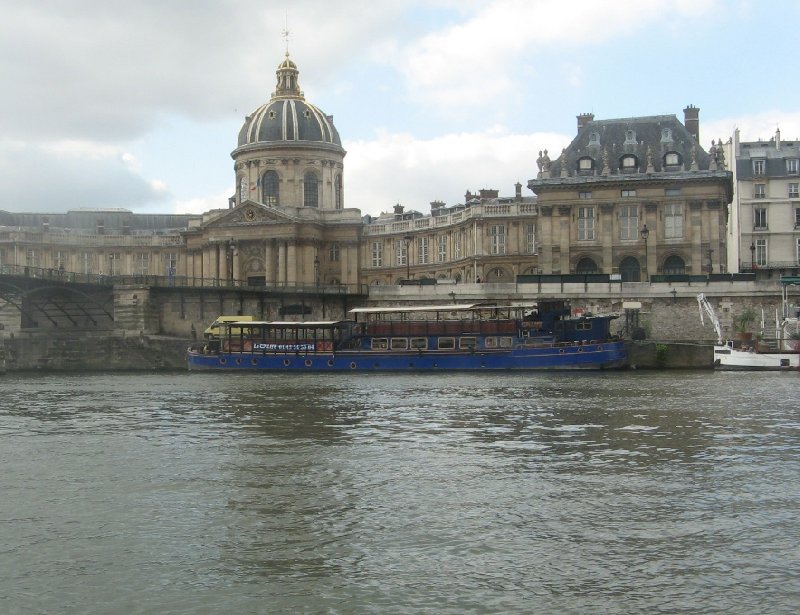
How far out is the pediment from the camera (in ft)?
356

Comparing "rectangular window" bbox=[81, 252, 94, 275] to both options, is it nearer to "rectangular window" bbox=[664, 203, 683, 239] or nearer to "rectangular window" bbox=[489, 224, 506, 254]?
"rectangular window" bbox=[489, 224, 506, 254]

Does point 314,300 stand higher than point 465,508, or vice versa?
point 314,300

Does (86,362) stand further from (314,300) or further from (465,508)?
(465,508)

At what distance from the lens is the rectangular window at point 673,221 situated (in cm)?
8762

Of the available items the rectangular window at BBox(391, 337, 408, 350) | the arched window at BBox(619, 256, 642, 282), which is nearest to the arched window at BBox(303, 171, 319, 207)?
the arched window at BBox(619, 256, 642, 282)

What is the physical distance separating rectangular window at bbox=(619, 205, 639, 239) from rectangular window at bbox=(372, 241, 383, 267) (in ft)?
112

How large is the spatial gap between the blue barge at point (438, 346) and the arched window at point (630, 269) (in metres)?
18.9

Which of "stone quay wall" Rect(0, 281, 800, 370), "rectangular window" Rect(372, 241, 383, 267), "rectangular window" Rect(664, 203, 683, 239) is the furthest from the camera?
"rectangular window" Rect(372, 241, 383, 267)

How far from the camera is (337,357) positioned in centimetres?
6888

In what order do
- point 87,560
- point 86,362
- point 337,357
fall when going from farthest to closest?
point 86,362, point 337,357, point 87,560

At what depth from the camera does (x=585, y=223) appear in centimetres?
8969

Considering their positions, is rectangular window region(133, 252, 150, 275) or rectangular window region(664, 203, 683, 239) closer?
rectangular window region(664, 203, 683, 239)

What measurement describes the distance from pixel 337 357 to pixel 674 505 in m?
49.4

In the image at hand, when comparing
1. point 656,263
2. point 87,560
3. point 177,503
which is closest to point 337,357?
point 656,263
